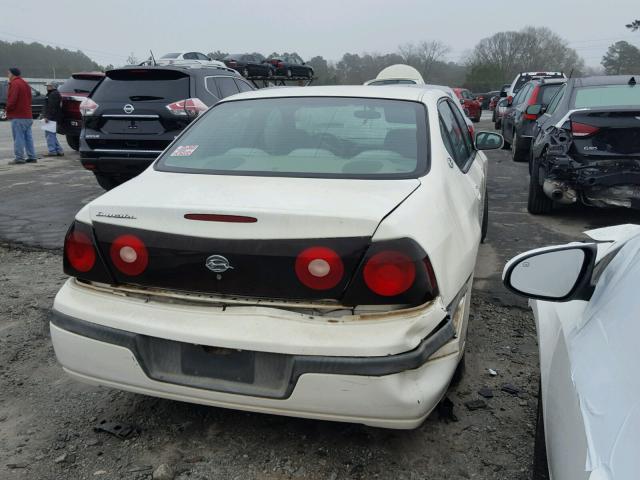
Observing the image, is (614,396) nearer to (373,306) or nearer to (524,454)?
(373,306)

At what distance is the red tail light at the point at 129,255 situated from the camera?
2.26m

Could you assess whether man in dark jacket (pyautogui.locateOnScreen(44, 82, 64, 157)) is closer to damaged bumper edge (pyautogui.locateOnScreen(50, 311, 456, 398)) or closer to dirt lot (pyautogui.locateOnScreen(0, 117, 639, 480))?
dirt lot (pyautogui.locateOnScreen(0, 117, 639, 480))

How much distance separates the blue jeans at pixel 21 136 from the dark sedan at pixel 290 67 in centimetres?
1985

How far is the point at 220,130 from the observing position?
10.6 ft

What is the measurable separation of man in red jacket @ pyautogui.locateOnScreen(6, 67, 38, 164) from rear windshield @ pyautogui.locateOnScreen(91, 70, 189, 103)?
14.6 feet

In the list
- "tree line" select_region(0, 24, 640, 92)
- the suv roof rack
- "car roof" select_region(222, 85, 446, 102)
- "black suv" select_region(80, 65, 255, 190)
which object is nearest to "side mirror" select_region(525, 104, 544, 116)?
"black suv" select_region(80, 65, 255, 190)

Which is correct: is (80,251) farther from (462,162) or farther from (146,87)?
(146,87)

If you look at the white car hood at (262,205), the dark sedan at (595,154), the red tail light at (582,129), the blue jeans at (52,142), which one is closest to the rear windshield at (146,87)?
the dark sedan at (595,154)

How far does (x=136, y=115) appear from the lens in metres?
6.99

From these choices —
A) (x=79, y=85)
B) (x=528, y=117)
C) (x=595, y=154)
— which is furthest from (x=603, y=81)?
(x=79, y=85)

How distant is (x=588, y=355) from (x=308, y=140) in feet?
6.23

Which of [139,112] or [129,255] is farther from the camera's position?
[139,112]

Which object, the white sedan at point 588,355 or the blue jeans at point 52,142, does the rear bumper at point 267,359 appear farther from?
the blue jeans at point 52,142

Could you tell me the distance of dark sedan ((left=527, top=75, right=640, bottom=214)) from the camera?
5496mm
